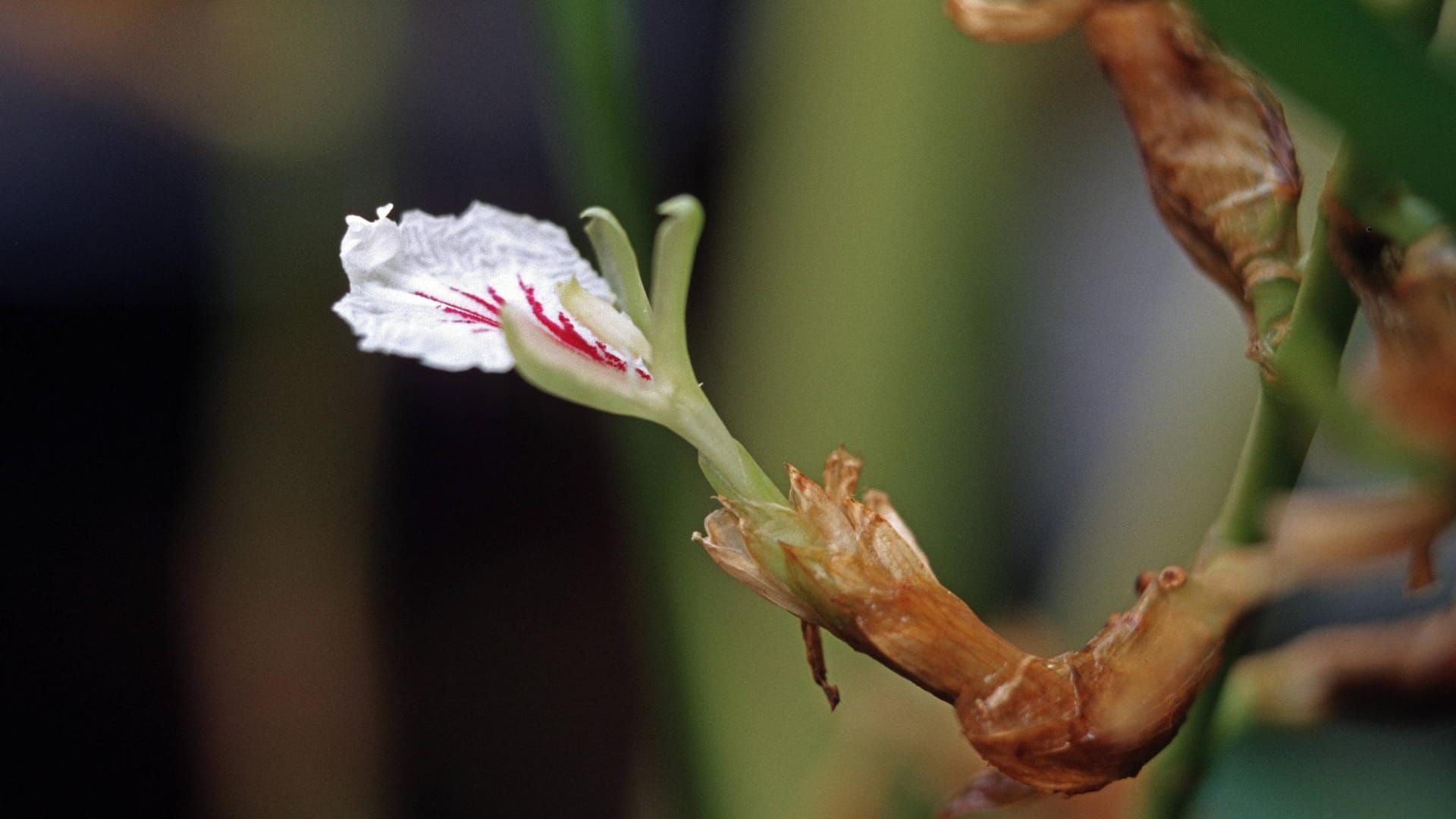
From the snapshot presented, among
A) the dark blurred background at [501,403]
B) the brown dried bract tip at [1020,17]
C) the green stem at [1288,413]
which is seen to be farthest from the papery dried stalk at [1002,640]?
the dark blurred background at [501,403]

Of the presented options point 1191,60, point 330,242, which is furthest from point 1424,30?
point 330,242

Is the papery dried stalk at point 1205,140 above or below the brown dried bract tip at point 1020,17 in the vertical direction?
below

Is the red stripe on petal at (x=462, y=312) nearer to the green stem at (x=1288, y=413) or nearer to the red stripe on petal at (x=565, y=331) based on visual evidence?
the red stripe on petal at (x=565, y=331)

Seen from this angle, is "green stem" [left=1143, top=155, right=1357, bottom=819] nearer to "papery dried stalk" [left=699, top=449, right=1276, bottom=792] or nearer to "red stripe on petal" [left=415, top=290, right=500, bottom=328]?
"papery dried stalk" [left=699, top=449, right=1276, bottom=792]

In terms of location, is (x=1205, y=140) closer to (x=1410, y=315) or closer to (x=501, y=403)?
(x=1410, y=315)

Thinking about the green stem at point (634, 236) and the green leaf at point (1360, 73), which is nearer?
the green leaf at point (1360, 73)

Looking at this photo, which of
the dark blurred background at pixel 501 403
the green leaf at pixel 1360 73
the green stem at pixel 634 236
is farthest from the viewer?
the dark blurred background at pixel 501 403

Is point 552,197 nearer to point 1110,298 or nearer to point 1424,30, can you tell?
point 1110,298

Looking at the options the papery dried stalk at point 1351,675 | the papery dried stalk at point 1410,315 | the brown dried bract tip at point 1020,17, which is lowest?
the papery dried stalk at point 1351,675
